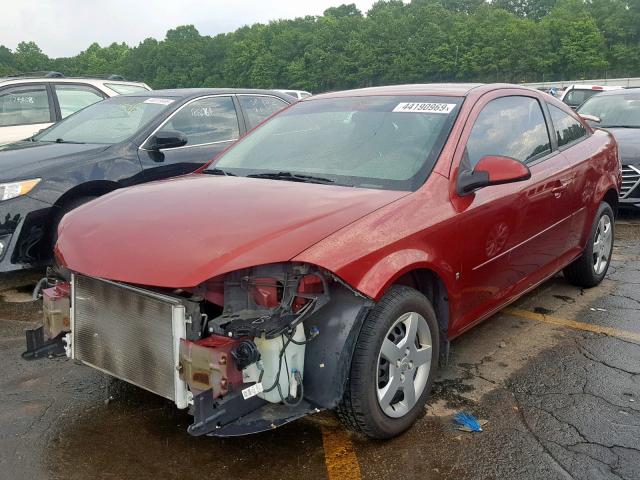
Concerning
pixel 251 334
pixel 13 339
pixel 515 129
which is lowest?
pixel 13 339

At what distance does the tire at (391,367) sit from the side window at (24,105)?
7038 millimetres

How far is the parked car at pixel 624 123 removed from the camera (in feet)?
25.1

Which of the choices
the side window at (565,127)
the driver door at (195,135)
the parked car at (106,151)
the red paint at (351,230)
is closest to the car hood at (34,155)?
the parked car at (106,151)

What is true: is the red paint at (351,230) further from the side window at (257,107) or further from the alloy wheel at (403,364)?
Result: the side window at (257,107)

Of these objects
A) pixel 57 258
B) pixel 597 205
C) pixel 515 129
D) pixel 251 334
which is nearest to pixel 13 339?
pixel 57 258

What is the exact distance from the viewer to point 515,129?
4.11 meters

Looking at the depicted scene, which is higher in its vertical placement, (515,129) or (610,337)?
(515,129)

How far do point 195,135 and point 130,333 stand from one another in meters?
3.80

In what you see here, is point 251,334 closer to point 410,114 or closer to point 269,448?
point 269,448

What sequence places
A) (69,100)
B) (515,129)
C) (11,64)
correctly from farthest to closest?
(11,64) < (69,100) < (515,129)

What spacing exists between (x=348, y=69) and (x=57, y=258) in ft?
240

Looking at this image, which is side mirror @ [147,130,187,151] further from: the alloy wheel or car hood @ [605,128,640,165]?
car hood @ [605,128,640,165]

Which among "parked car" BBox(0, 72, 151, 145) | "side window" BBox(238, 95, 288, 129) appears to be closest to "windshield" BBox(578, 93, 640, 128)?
"side window" BBox(238, 95, 288, 129)

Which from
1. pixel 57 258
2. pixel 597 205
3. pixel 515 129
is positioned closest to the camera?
pixel 57 258
